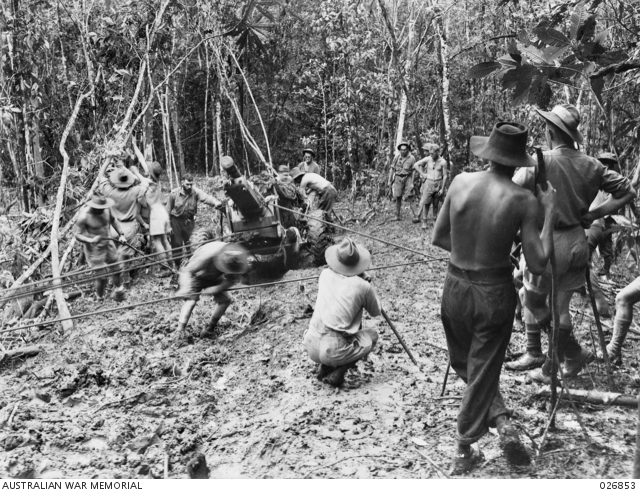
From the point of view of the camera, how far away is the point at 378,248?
11641mm

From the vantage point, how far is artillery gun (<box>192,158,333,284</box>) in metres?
8.67

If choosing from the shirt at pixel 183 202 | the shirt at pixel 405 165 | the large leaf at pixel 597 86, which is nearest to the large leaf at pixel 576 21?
the large leaf at pixel 597 86

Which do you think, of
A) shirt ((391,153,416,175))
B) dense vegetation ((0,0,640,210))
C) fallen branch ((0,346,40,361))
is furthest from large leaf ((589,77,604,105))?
shirt ((391,153,416,175))

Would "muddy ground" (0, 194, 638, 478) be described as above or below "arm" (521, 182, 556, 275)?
below

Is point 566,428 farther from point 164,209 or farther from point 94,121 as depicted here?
point 94,121

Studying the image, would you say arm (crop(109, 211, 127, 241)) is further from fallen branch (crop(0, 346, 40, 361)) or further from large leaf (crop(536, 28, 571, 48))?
large leaf (crop(536, 28, 571, 48))

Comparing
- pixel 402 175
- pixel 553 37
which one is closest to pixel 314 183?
pixel 402 175

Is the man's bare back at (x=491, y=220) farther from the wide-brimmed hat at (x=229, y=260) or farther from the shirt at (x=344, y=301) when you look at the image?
the wide-brimmed hat at (x=229, y=260)

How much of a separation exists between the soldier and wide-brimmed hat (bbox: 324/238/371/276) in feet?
16.6

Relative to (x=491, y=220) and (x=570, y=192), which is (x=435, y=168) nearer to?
(x=570, y=192)

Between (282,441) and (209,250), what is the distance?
9.45 ft

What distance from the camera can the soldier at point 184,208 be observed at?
10.2 meters

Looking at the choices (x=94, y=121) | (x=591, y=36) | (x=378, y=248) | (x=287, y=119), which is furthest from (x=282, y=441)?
(x=287, y=119)

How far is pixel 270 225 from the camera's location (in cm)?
844
